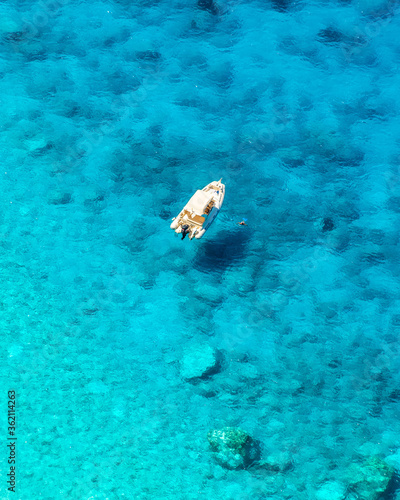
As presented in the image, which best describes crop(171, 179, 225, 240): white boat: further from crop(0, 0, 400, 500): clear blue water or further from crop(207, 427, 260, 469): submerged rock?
crop(207, 427, 260, 469): submerged rock

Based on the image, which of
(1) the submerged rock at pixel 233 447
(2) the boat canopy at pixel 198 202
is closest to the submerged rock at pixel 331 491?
(1) the submerged rock at pixel 233 447

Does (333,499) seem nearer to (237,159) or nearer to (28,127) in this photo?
(237,159)

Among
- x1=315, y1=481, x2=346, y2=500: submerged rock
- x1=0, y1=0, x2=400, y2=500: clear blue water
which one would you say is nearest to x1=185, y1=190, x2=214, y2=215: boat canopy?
x1=0, y1=0, x2=400, y2=500: clear blue water

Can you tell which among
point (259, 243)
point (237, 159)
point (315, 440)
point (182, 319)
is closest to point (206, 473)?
point (315, 440)

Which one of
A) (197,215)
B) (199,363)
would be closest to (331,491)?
(199,363)

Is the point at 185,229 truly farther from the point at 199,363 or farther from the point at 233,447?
the point at 233,447
